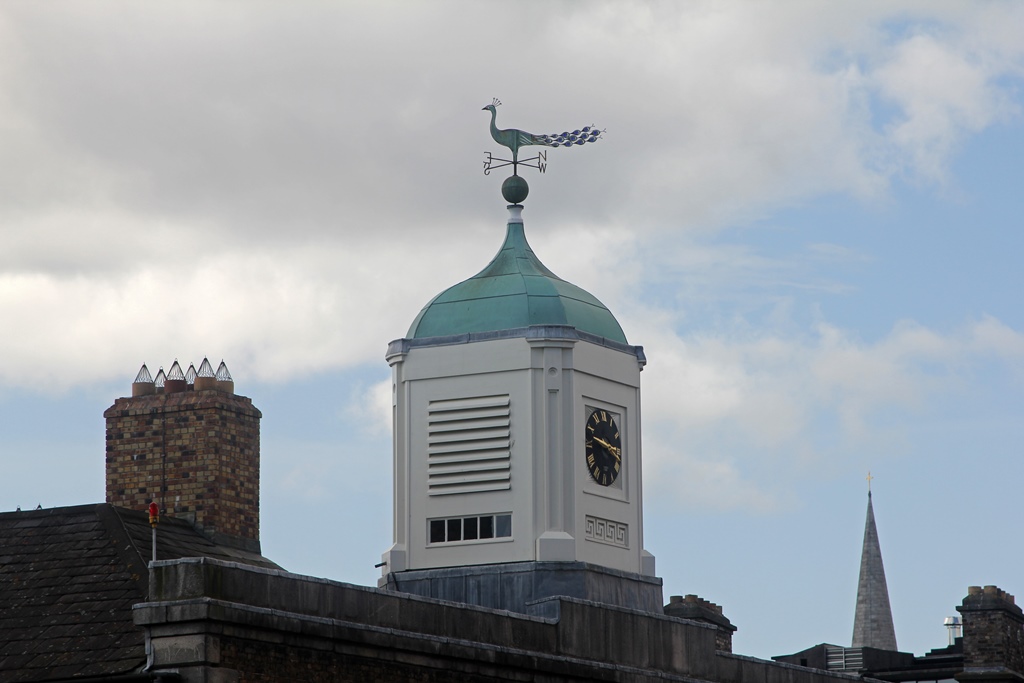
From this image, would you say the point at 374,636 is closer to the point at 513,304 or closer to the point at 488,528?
the point at 488,528

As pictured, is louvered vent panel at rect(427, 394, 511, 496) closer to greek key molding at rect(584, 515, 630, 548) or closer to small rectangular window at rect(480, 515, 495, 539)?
small rectangular window at rect(480, 515, 495, 539)

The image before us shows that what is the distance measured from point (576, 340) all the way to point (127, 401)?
7.82 m

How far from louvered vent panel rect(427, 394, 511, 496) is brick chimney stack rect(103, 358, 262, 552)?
10.3 feet

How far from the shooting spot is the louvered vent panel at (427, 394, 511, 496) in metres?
38.0

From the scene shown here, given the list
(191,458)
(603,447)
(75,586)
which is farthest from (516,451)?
(75,586)

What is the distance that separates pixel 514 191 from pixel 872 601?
100775mm

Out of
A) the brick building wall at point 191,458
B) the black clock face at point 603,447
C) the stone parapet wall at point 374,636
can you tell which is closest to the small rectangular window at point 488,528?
the black clock face at point 603,447

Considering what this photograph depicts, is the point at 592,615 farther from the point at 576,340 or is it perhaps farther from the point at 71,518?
the point at 71,518

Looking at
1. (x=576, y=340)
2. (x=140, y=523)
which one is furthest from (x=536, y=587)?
(x=140, y=523)

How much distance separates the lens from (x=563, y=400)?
37.8 metres

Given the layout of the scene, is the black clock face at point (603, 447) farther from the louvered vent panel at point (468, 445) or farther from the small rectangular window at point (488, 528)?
the small rectangular window at point (488, 528)

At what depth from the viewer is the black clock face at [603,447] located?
126 feet

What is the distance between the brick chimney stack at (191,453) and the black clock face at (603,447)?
579cm

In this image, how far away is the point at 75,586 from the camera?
32625 mm
